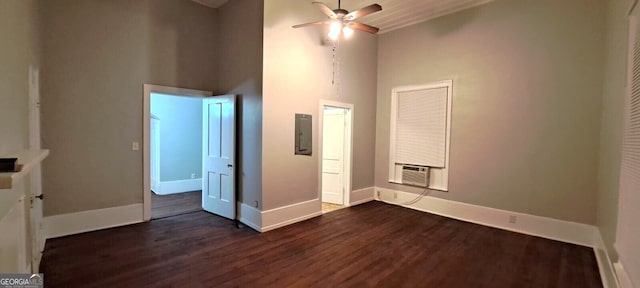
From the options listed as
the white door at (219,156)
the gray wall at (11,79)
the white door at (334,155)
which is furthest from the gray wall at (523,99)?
the gray wall at (11,79)

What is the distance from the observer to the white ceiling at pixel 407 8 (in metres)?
4.62

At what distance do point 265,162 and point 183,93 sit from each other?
1.91 m

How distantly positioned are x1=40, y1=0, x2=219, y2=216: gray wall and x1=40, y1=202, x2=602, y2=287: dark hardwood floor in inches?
27.6

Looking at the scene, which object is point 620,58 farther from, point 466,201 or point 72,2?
point 72,2

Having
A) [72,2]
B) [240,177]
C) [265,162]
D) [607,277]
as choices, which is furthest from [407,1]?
[72,2]

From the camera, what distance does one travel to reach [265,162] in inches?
164

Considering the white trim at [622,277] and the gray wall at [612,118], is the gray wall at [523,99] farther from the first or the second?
the white trim at [622,277]

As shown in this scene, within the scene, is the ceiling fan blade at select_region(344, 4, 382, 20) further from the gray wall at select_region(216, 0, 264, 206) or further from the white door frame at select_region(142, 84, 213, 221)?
the white door frame at select_region(142, 84, 213, 221)

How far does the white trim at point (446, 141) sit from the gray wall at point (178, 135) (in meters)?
4.69

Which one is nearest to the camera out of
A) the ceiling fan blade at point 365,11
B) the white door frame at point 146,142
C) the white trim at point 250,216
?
the ceiling fan blade at point 365,11

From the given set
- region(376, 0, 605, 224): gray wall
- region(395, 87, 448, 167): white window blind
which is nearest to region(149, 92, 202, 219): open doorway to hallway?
region(395, 87, 448, 167): white window blind

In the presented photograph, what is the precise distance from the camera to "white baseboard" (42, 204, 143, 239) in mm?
3611

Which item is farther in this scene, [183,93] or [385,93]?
[385,93]

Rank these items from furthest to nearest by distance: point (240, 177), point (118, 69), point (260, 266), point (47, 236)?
point (240, 177), point (118, 69), point (47, 236), point (260, 266)
